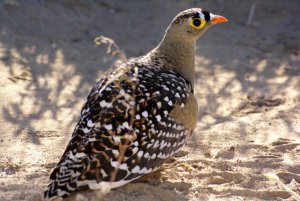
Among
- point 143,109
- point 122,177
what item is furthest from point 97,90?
point 122,177

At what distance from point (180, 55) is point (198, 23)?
1.23 feet

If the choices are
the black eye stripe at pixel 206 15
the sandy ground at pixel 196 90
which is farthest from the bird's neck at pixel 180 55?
the sandy ground at pixel 196 90

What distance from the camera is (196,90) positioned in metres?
7.54

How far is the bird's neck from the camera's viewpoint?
5641 mm

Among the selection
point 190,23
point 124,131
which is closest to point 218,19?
point 190,23

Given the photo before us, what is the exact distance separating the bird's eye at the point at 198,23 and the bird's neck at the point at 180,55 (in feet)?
0.57

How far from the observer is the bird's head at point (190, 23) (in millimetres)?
5738

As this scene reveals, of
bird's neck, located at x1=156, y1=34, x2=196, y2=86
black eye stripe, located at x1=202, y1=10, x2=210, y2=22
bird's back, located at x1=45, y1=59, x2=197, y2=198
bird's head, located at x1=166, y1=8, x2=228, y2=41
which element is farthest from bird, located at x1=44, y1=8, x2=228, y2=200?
black eye stripe, located at x1=202, y1=10, x2=210, y2=22

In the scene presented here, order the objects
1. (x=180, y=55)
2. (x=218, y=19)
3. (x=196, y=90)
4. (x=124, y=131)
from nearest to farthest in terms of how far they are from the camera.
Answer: (x=124, y=131) < (x=180, y=55) < (x=218, y=19) < (x=196, y=90)

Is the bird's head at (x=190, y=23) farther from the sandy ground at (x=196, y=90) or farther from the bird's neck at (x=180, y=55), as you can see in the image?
the sandy ground at (x=196, y=90)

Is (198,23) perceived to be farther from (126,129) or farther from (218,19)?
(126,129)

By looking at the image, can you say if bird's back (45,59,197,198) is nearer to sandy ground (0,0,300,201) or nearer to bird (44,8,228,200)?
bird (44,8,228,200)

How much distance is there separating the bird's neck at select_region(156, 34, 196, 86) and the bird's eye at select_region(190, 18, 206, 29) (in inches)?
6.8

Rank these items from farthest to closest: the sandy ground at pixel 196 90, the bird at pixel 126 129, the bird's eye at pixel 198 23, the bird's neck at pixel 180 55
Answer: the bird's eye at pixel 198 23 < the bird's neck at pixel 180 55 < the sandy ground at pixel 196 90 < the bird at pixel 126 129
